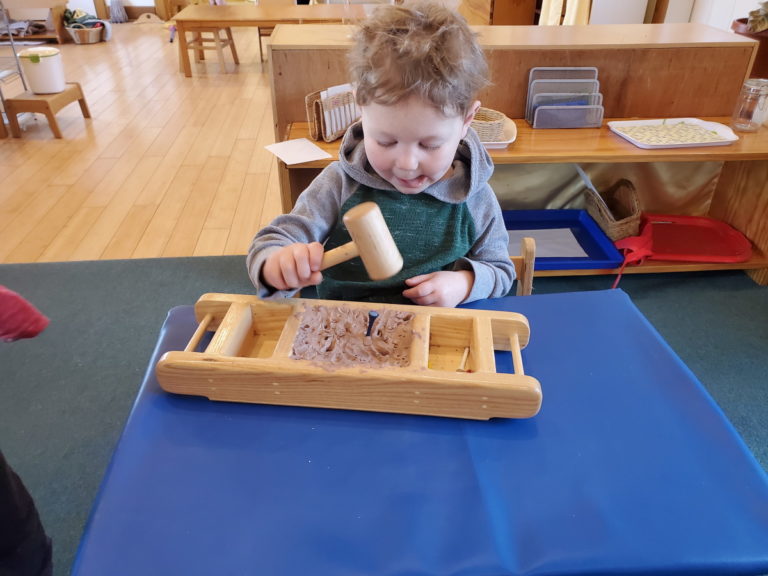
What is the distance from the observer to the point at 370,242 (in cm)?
75

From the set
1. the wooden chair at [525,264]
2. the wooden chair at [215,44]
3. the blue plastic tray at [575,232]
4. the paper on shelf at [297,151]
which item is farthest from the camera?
the wooden chair at [215,44]

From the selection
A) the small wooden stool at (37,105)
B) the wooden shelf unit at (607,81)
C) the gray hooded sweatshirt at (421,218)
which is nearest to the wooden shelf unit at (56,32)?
the small wooden stool at (37,105)

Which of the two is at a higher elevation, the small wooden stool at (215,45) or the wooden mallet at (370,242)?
the wooden mallet at (370,242)

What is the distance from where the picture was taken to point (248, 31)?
7141 millimetres

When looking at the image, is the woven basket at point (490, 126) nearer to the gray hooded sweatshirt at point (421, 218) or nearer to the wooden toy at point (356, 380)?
Result: the gray hooded sweatshirt at point (421, 218)

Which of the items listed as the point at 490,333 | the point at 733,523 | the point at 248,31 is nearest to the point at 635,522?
the point at 733,523

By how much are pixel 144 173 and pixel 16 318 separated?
2.80 metres

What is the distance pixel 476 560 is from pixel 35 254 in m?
2.52

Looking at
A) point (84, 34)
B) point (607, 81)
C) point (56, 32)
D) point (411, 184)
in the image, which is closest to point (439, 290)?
point (411, 184)

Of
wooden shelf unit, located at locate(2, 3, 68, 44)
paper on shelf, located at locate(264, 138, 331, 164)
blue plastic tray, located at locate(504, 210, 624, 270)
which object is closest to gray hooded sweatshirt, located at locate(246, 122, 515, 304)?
paper on shelf, located at locate(264, 138, 331, 164)

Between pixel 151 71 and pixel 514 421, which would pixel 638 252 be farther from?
pixel 151 71

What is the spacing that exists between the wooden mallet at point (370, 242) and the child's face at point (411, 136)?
140 millimetres

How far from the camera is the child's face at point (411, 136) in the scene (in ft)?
2.66

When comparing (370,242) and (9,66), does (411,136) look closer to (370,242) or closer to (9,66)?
(370,242)
